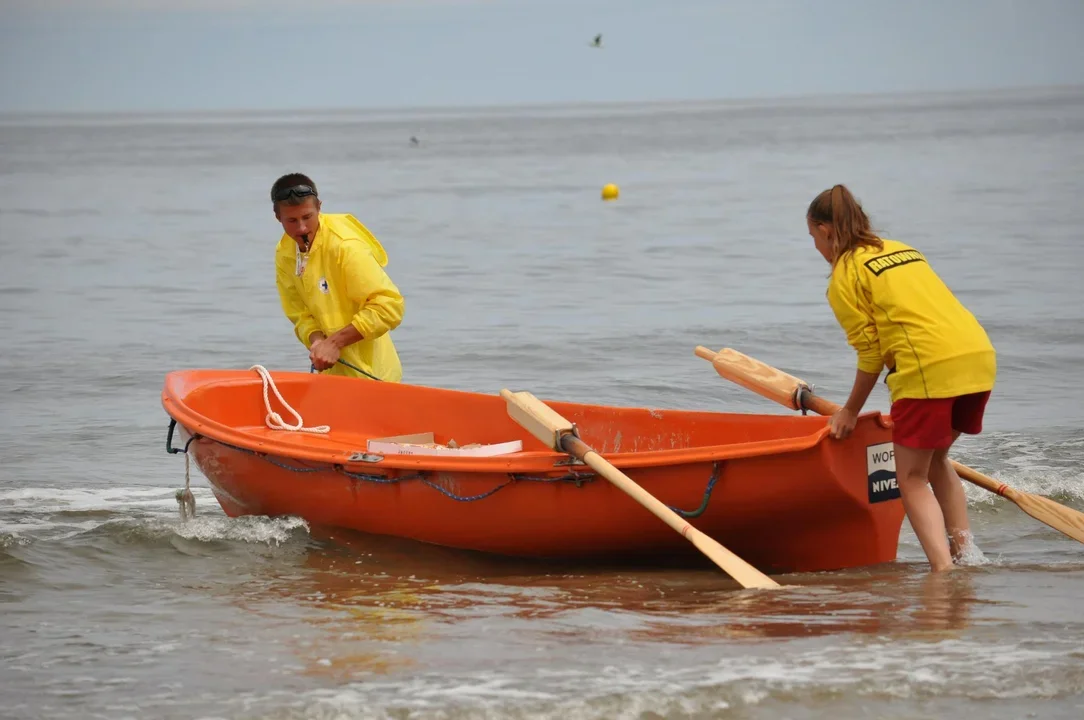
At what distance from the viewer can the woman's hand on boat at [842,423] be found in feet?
18.8

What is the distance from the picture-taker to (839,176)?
47000 millimetres

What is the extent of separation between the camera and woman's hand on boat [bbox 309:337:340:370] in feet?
24.9

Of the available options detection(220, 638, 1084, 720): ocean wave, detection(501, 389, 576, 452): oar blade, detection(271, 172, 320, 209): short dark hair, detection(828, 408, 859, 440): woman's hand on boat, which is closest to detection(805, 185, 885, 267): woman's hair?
detection(828, 408, 859, 440): woman's hand on boat

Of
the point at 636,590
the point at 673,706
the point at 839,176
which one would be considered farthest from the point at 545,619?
the point at 839,176

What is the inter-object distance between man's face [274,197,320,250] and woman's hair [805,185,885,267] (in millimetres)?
2873

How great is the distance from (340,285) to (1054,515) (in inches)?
150

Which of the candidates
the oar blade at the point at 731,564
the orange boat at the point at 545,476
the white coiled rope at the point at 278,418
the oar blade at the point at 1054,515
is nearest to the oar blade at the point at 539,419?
the orange boat at the point at 545,476

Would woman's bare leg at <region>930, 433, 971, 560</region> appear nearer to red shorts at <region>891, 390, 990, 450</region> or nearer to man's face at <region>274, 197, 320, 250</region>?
red shorts at <region>891, 390, 990, 450</region>

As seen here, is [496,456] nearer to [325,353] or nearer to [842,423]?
[325,353]

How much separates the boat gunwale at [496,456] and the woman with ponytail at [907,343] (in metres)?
0.17

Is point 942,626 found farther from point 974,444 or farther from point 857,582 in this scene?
point 974,444

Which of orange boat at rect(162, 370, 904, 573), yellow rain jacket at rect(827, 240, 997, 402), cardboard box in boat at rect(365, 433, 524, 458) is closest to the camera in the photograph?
yellow rain jacket at rect(827, 240, 997, 402)

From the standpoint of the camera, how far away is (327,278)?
7594 mm

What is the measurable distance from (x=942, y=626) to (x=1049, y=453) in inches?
166
